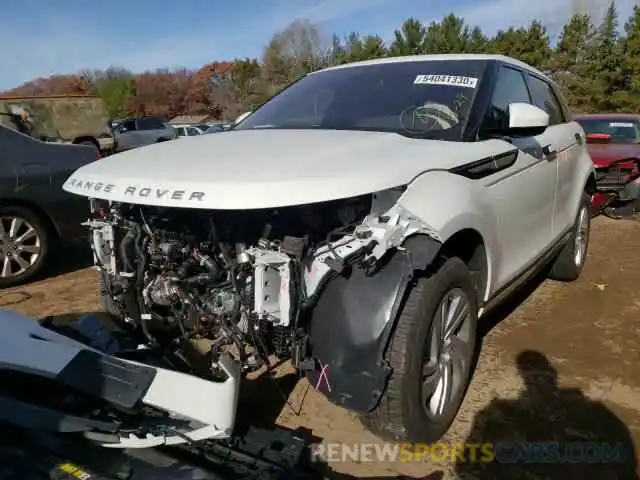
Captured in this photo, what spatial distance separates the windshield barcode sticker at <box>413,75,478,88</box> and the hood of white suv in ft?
1.54

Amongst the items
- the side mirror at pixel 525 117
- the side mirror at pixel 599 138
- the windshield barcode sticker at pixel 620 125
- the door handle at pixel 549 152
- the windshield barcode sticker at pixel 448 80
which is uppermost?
the windshield barcode sticker at pixel 448 80

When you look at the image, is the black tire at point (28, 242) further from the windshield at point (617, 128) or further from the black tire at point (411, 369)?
the windshield at point (617, 128)

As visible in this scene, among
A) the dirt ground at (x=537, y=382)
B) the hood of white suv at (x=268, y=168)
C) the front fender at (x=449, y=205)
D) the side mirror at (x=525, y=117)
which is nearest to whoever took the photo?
the hood of white suv at (x=268, y=168)

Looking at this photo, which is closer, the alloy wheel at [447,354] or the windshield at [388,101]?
the alloy wheel at [447,354]

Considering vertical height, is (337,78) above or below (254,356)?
above

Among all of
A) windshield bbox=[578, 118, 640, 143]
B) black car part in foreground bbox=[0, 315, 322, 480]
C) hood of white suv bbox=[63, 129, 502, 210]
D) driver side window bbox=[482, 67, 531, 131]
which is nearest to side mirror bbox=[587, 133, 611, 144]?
windshield bbox=[578, 118, 640, 143]

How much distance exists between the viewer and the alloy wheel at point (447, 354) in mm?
2439

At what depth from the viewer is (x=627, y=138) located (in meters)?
8.11

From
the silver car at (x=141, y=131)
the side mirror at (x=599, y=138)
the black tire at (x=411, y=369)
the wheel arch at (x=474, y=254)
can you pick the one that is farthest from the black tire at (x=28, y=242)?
the silver car at (x=141, y=131)

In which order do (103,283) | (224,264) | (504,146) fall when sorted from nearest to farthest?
(224,264) → (103,283) → (504,146)

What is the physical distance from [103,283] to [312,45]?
60645 millimetres

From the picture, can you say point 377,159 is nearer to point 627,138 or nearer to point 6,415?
point 6,415

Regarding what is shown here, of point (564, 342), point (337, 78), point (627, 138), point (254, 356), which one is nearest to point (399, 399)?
point (254, 356)

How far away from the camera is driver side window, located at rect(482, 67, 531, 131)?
313 centimetres
